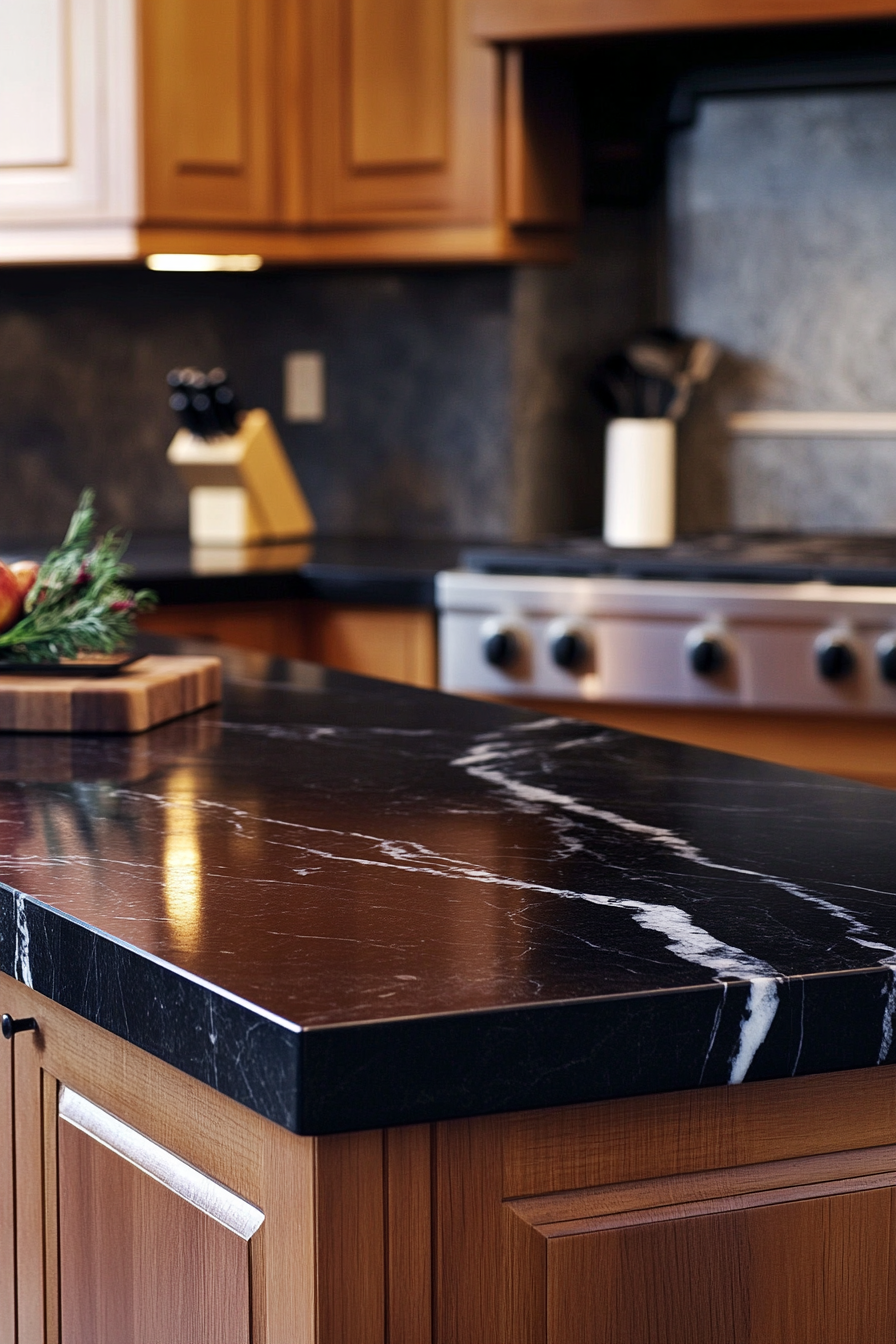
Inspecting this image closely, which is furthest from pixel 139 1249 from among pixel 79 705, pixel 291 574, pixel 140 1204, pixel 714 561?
pixel 291 574

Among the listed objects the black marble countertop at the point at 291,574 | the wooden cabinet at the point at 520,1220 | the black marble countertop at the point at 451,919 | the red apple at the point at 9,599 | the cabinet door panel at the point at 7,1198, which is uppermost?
the red apple at the point at 9,599

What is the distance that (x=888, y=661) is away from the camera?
8.12ft

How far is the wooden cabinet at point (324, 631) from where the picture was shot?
280 centimetres

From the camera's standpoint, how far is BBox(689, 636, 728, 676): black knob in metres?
2.57

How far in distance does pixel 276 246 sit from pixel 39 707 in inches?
76.2

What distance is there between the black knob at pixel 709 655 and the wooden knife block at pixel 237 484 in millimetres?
1074

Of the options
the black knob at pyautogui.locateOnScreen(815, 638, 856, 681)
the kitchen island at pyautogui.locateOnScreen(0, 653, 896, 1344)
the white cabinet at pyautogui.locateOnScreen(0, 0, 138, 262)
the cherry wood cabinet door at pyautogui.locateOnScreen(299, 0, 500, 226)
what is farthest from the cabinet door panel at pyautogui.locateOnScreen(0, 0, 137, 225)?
the kitchen island at pyautogui.locateOnScreen(0, 653, 896, 1344)

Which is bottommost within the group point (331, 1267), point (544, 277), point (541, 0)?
point (331, 1267)

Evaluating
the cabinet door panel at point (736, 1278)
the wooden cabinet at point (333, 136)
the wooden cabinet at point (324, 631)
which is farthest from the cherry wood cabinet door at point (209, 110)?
the cabinet door panel at point (736, 1278)

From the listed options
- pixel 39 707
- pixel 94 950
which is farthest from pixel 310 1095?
pixel 39 707

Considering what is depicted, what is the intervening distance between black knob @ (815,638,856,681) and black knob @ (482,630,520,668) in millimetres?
491

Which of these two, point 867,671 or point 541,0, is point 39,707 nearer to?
point 867,671

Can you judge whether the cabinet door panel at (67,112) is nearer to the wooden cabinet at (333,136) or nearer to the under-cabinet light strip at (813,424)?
the wooden cabinet at (333,136)

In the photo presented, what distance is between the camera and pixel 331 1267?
28.3 inches
